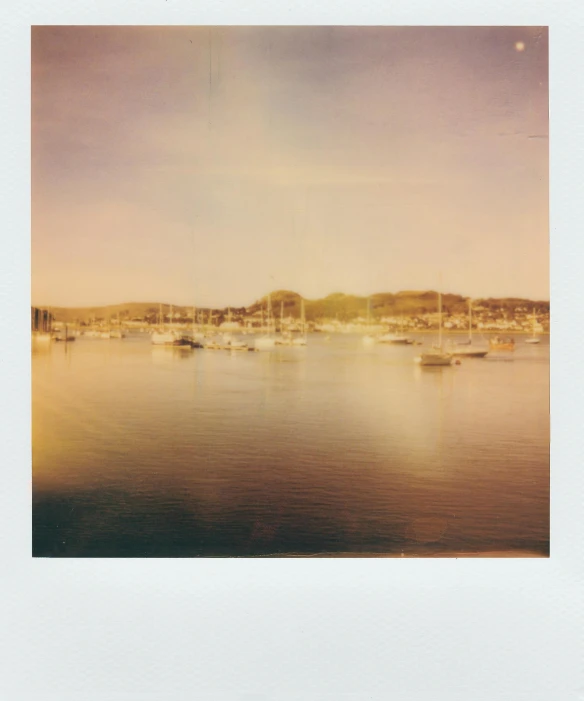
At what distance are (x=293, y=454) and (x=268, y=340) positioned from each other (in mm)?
672

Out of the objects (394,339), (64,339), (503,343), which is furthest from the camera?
(394,339)

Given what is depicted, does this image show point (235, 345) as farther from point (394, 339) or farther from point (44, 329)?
point (44, 329)

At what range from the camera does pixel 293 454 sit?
9.83 feet

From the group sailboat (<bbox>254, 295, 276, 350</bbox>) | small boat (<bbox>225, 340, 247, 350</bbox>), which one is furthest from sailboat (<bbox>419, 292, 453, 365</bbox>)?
small boat (<bbox>225, 340, 247, 350</bbox>)

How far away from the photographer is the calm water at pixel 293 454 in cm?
289

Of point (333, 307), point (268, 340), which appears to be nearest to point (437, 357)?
point (333, 307)

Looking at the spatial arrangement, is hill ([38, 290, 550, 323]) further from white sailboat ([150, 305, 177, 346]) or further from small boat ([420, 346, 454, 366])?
small boat ([420, 346, 454, 366])

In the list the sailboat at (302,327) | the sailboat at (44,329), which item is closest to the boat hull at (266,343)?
the sailboat at (302,327)

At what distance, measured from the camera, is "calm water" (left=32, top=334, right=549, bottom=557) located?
289 cm

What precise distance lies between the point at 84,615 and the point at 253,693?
2.91ft

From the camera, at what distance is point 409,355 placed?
3.12 meters

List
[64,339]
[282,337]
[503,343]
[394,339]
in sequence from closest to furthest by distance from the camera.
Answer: [503,343]
[64,339]
[394,339]
[282,337]

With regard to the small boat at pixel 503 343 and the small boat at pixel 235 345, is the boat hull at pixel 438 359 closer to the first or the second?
the small boat at pixel 503 343
